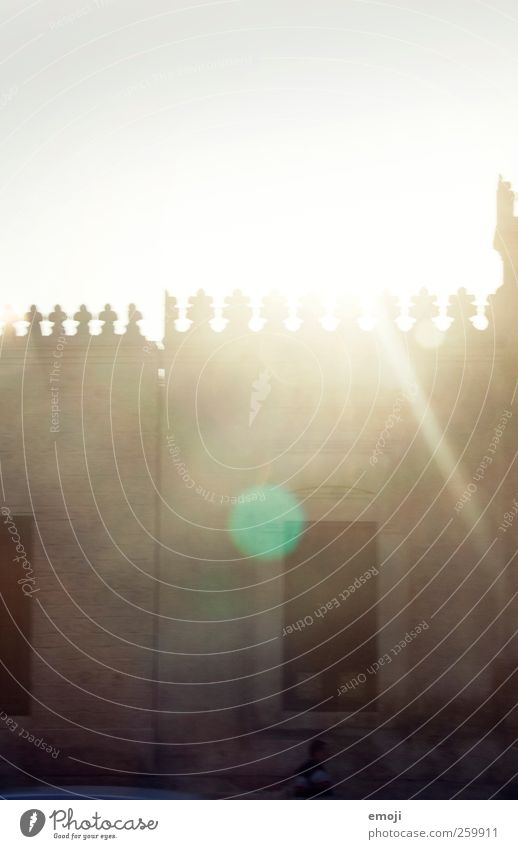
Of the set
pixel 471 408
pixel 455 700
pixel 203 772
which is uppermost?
pixel 471 408

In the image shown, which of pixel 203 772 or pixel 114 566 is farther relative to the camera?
pixel 114 566

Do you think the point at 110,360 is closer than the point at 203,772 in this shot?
No

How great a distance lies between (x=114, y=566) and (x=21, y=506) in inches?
69.5

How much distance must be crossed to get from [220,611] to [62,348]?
4814mm

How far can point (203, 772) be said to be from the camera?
13234 millimetres

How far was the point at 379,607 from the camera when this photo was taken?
1398 centimetres

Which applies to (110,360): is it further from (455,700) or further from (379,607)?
(455,700)

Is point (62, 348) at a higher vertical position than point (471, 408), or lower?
higher

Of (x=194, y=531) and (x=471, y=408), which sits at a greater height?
(x=471, y=408)

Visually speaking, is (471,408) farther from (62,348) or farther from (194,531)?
Answer: (62,348)

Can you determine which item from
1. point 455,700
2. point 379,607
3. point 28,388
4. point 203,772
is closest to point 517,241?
point 379,607

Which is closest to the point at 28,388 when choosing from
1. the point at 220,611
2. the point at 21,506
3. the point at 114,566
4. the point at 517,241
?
the point at 21,506

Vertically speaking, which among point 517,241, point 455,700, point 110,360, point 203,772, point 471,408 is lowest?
point 203,772

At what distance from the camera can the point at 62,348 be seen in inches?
573
